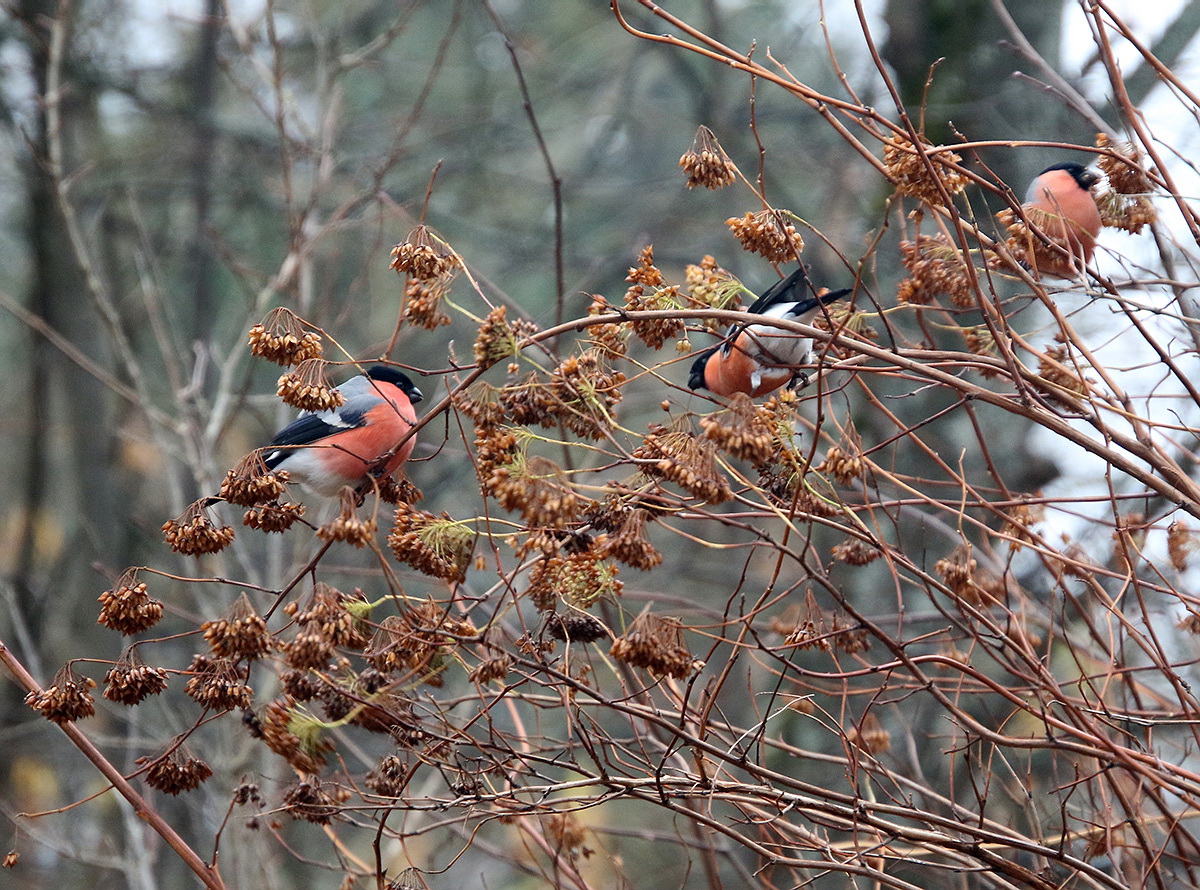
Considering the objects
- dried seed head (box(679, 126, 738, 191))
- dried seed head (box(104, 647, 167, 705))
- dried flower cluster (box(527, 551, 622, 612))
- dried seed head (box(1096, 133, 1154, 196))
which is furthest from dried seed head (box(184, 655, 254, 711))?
dried seed head (box(1096, 133, 1154, 196))

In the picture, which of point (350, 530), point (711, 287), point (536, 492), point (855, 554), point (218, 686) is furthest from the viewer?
point (855, 554)

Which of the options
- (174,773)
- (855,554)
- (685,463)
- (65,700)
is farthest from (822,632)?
(65,700)

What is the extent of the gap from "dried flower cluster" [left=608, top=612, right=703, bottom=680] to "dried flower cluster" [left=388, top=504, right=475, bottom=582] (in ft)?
1.08

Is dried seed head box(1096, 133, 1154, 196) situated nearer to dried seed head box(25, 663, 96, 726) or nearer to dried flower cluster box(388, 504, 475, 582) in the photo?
dried flower cluster box(388, 504, 475, 582)

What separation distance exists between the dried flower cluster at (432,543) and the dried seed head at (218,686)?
0.35m

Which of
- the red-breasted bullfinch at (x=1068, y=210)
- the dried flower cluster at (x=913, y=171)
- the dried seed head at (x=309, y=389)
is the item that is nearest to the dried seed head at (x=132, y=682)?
the dried seed head at (x=309, y=389)

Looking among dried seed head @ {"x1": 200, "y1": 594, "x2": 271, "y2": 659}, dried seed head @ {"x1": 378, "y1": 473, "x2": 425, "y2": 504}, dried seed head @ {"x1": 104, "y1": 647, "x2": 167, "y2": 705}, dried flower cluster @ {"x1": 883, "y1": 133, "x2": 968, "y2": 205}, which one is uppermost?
dried flower cluster @ {"x1": 883, "y1": 133, "x2": 968, "y2": 205}

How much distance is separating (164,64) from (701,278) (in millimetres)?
6169

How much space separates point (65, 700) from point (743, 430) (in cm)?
126

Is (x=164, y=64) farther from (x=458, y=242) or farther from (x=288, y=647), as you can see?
(x=288, y=647)

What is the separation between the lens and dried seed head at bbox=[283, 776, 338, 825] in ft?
7.23

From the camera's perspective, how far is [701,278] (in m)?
2.36

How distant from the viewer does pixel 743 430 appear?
178 centimetres

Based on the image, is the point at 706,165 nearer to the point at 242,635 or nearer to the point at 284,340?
the point at 284,340
